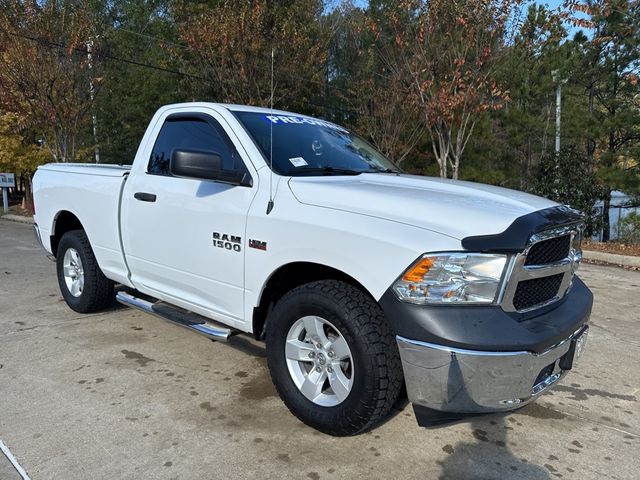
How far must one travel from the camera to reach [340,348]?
2.88 metres

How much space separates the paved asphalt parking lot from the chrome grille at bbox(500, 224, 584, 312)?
905mm

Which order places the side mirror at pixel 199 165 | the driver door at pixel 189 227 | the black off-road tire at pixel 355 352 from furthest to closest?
the driver door at pixel 189 227 → the side mirror at pixel 199 165 → the black off-road tire at pixel 355 352

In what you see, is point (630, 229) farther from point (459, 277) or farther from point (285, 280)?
point (459, 277)

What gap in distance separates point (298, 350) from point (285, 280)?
1.51 ft

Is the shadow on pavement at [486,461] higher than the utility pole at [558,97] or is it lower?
lower

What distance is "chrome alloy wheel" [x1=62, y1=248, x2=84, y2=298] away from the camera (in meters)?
5.11

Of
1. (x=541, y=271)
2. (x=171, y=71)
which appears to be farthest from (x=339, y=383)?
(x=171, y=71)

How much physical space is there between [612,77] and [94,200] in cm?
1315

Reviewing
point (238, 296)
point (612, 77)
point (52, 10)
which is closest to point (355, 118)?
point (612, 77)

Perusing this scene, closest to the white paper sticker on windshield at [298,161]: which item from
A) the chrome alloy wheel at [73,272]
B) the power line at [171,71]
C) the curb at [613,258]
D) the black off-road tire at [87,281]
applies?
the black off-road tire at [87,281]

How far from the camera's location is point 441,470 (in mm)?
2762

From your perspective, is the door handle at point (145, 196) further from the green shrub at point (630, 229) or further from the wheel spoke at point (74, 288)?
the green shrub at point (630, 229)

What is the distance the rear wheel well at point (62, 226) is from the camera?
5.30m

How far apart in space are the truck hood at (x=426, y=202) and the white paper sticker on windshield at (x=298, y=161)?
24cm
